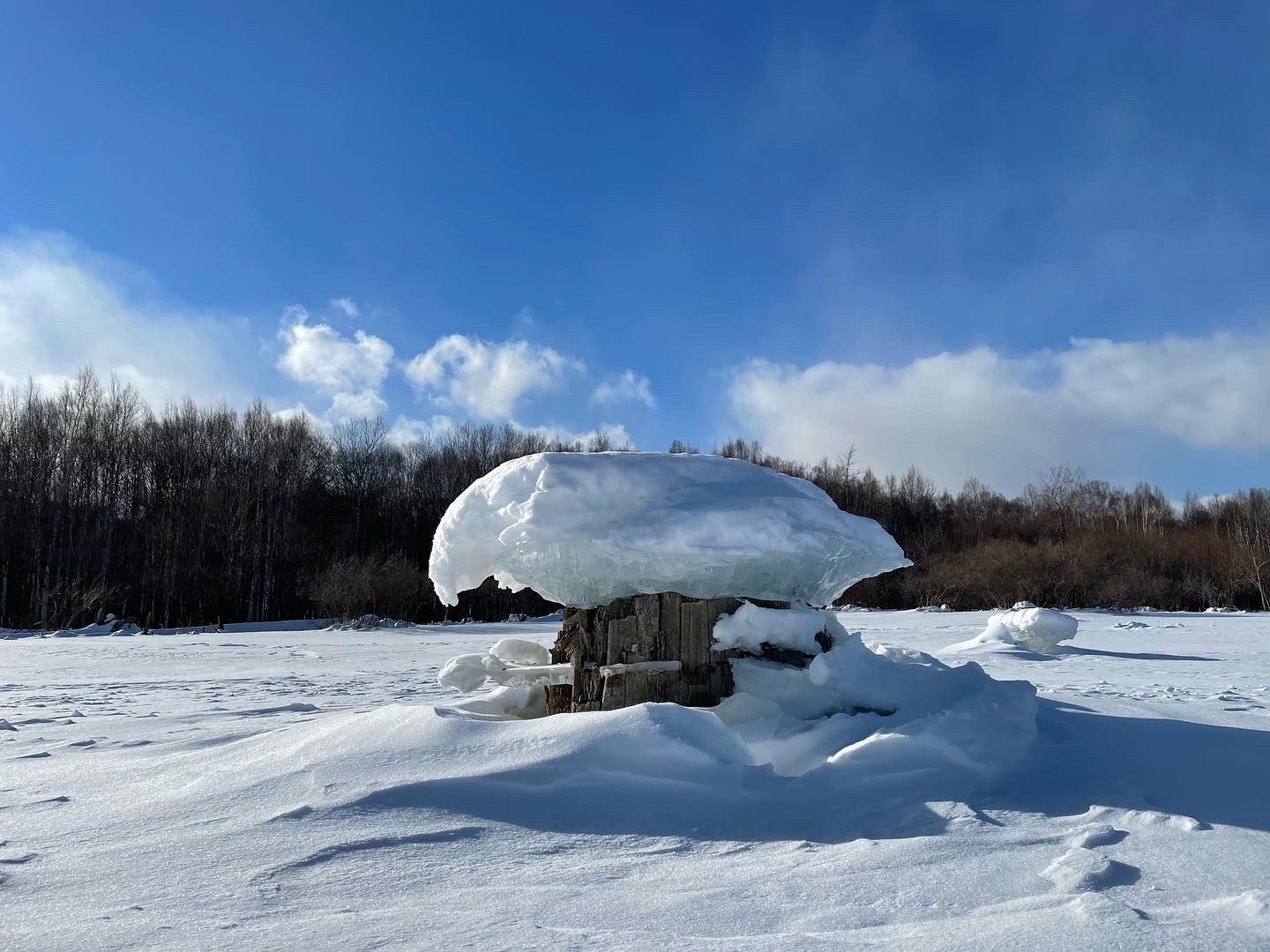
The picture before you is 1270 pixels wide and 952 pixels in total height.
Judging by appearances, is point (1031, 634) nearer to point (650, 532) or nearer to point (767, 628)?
point (767, 628)

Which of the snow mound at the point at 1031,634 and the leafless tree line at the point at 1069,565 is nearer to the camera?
the snow mound at the point at 1031,634

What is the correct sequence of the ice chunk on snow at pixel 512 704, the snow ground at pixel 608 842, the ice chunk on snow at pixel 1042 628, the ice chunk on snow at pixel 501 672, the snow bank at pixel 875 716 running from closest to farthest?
the snow ground at pixel 608 842 < the snow bank at pixel 875 716 < the ice chunk on snow at pixel 512 704 < the ice chunk on snow at pixel 501 672 < the ice chunk on snow at pixel 1042 628

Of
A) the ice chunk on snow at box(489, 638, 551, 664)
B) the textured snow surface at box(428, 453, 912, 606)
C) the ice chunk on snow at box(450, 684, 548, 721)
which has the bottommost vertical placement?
the ice chunk on snow at box(450, 684, 548, 721)

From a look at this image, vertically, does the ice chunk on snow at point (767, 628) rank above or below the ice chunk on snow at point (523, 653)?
above

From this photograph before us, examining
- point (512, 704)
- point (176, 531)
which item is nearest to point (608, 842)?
point (512, 704)

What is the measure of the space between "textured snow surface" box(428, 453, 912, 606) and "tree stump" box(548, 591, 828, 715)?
0.12m

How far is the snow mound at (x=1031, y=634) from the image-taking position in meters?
10.4

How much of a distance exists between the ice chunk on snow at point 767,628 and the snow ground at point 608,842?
2.72 feet

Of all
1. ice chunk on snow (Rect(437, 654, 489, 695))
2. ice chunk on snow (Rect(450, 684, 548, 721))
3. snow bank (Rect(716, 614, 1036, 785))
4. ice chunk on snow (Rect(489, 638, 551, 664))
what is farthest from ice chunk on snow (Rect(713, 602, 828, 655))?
ice chunk on snow (Rect(437, 654, 489, 695))

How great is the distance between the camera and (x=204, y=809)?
9.61 feet

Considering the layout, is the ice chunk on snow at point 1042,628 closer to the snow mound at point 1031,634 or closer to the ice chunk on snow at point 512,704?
the snow mound at point 1031,634

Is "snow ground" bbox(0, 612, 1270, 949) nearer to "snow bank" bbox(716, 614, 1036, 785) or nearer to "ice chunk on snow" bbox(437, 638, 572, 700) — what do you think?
"snow bank" bbox(716, 614, 1036, 785)

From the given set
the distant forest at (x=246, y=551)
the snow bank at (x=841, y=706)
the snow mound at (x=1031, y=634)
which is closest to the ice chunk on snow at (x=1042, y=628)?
the snow mound at (x=1031, y=634)

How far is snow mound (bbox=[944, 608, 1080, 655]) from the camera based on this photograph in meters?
10.4
